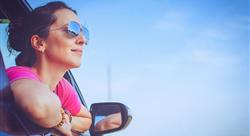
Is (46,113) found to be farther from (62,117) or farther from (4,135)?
(4,135)

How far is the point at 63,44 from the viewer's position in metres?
2.07

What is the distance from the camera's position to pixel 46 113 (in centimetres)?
155

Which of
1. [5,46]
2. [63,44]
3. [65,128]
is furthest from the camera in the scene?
[63,44]

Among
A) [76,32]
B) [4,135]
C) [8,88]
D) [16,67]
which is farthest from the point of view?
[76,32]

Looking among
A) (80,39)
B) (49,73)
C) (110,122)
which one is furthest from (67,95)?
(80,39)

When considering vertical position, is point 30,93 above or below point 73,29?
below

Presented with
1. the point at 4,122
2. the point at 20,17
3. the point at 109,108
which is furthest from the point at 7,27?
the point at 109,108

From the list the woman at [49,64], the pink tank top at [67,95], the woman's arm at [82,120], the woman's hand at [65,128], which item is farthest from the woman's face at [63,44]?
the woman's hand at [65,128]

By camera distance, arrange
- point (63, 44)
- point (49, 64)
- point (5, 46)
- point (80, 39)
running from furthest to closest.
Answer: point (80, 39) → point (63, 44) → point (49, 64) → point (5, 46)

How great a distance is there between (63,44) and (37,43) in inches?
8.1

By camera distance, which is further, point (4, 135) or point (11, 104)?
point (11, 104)

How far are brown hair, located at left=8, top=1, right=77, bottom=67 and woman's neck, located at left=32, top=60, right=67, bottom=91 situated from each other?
5 cm

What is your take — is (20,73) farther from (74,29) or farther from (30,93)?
(74,29)

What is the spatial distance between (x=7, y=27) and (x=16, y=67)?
17 centimetres
